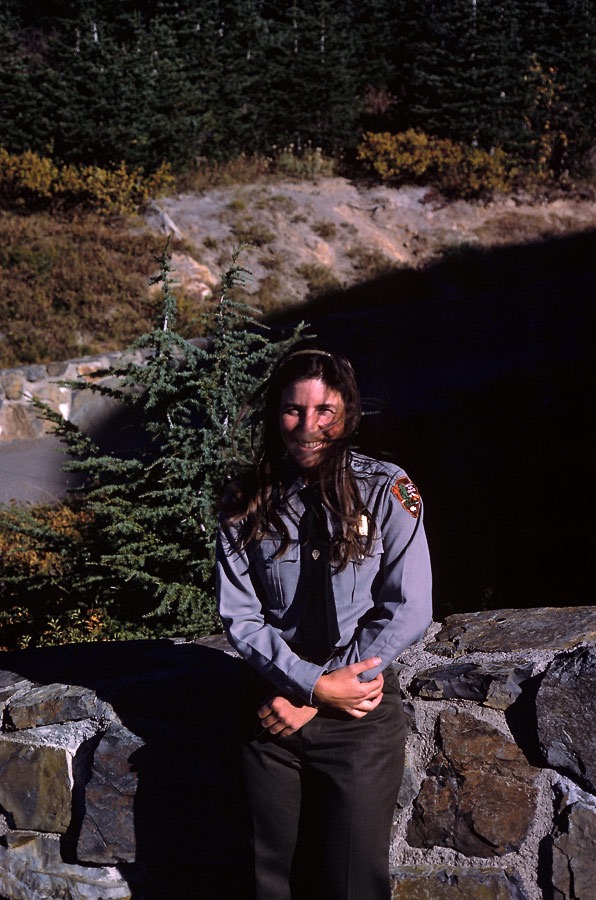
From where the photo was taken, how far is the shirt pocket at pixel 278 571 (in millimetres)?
2154

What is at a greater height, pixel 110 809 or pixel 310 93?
pixel 310 93

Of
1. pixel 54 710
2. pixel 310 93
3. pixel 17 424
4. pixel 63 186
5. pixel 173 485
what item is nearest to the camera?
pixel 54 710

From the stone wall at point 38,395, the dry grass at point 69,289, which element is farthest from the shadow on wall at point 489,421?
the stone wall at point 38,395

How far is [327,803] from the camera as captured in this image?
202cm

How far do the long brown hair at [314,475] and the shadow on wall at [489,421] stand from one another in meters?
3.36

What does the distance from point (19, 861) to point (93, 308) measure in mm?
11384

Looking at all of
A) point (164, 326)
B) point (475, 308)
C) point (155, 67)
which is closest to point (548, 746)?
point (164, 326)

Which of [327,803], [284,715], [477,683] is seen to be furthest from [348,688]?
[477,683]

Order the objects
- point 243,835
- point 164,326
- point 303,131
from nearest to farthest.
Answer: point 243,835 → point 164,326 → point 303,131

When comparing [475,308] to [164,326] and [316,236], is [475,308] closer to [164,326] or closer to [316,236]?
[316,236]

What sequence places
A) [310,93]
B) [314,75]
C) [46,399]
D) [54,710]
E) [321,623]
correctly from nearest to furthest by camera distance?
[321,623], [54,710], [46,399], [310,93], [314,75]

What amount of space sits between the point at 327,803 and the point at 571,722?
0.63m

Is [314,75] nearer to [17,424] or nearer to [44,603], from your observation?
[17,424]

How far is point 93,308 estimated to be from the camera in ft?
42.7
